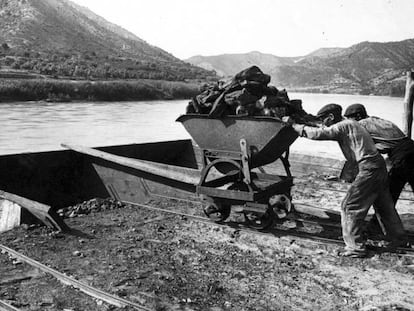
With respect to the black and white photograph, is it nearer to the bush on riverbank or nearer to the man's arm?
the man's arm

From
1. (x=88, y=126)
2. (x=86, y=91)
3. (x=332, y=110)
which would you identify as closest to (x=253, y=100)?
(x=332, y=110)

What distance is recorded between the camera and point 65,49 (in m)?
71.2

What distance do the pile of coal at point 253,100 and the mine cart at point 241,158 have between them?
0.16 metres

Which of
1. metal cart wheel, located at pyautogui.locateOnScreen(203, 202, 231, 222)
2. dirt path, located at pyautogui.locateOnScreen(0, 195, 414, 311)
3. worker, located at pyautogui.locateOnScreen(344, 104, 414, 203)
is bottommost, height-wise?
dirt path, located at pyautogui.locateOnScreen(0, 195, 414, 311)

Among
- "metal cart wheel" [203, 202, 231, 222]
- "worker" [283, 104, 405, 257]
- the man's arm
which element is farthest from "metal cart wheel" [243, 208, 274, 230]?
the man's arm

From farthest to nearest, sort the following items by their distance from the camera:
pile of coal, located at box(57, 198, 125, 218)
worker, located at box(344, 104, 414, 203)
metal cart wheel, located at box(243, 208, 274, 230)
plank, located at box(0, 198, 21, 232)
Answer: pile of coal, located at box(57, 198, 125, 218) < plank, located at box(0, 198, 21, 232) < metal cart wheel, located at box(243, 208, 274, 230) < worker, located at box(344, 104, 414, 203)

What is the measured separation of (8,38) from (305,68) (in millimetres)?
50284

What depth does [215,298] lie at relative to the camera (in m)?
4.06

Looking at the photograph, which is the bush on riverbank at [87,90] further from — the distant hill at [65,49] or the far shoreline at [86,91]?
the distant hill at [65,49]

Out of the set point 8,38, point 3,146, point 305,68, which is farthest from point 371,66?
point 8,38

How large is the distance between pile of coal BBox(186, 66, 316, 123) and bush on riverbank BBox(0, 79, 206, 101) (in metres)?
31.2

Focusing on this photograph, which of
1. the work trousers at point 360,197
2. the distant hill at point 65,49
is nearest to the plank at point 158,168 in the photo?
the work trousers at point 360,197

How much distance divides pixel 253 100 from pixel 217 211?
1.82 m

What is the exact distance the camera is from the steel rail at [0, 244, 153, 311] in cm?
380
